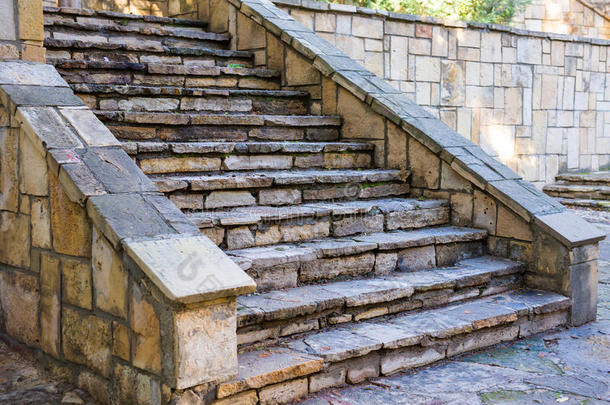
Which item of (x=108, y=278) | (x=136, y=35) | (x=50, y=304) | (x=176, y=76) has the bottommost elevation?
(x=50, y=304)

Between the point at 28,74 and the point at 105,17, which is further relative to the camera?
the point at 105,17

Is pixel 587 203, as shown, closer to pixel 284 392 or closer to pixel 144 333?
pixel 284 392

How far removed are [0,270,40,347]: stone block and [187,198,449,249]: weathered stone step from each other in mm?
907

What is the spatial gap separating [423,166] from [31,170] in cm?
280

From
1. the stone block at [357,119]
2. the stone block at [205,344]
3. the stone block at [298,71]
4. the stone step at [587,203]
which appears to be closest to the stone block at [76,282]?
the stone block at [205,344]

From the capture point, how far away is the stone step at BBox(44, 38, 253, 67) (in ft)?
17.8

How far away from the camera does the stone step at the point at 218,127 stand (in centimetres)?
461

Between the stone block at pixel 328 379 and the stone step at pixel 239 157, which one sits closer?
the stone block at pixel 328 379

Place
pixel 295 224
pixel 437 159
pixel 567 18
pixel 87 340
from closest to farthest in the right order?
pixel 87 340 → pixel 295 224 → pixel 437 159 → pixel 567 18

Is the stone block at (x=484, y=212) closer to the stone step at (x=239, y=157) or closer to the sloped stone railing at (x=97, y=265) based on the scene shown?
the stone step at (x=239, y=157)

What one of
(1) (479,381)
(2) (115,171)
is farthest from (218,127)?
(1) (479,381)

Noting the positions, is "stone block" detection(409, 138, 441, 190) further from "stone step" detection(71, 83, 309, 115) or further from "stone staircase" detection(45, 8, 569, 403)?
"stone step" detection(71, 83, 309, 115)

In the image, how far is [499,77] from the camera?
909 cm

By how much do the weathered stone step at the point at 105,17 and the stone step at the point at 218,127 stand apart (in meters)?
1.99
